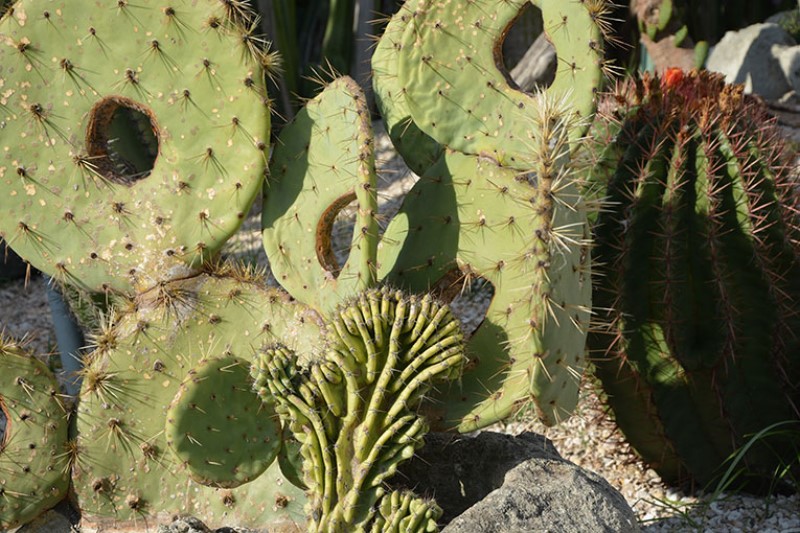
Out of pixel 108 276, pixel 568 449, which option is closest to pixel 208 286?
pixel 108 276

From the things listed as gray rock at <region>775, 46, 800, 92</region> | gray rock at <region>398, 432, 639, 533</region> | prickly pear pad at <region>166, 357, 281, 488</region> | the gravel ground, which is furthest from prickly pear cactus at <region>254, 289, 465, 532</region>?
gray rock at <region>775, 46, 800, 92</region>

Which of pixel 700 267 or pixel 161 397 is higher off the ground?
pixel 700 267

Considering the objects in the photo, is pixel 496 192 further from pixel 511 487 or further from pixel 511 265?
pixel 511 487

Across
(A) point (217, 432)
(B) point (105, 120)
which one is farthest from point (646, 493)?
(B) point (105, 120)

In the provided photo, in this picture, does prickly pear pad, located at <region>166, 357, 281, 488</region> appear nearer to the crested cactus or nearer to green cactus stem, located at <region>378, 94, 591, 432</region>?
green cactus stem, located at <region>378, 94, 591, 432</region>

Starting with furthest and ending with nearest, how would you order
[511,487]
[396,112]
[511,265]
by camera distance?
[396,112] < [511,265] < [511,487]

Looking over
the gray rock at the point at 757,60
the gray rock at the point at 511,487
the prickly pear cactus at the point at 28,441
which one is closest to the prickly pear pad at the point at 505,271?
the gray rock at the point at 511,487

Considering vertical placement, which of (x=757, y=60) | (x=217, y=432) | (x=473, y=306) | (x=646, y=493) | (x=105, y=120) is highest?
(x=105, y=120)

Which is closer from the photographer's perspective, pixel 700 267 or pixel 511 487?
pixel 511 487

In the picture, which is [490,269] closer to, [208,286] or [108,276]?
[208,286]
